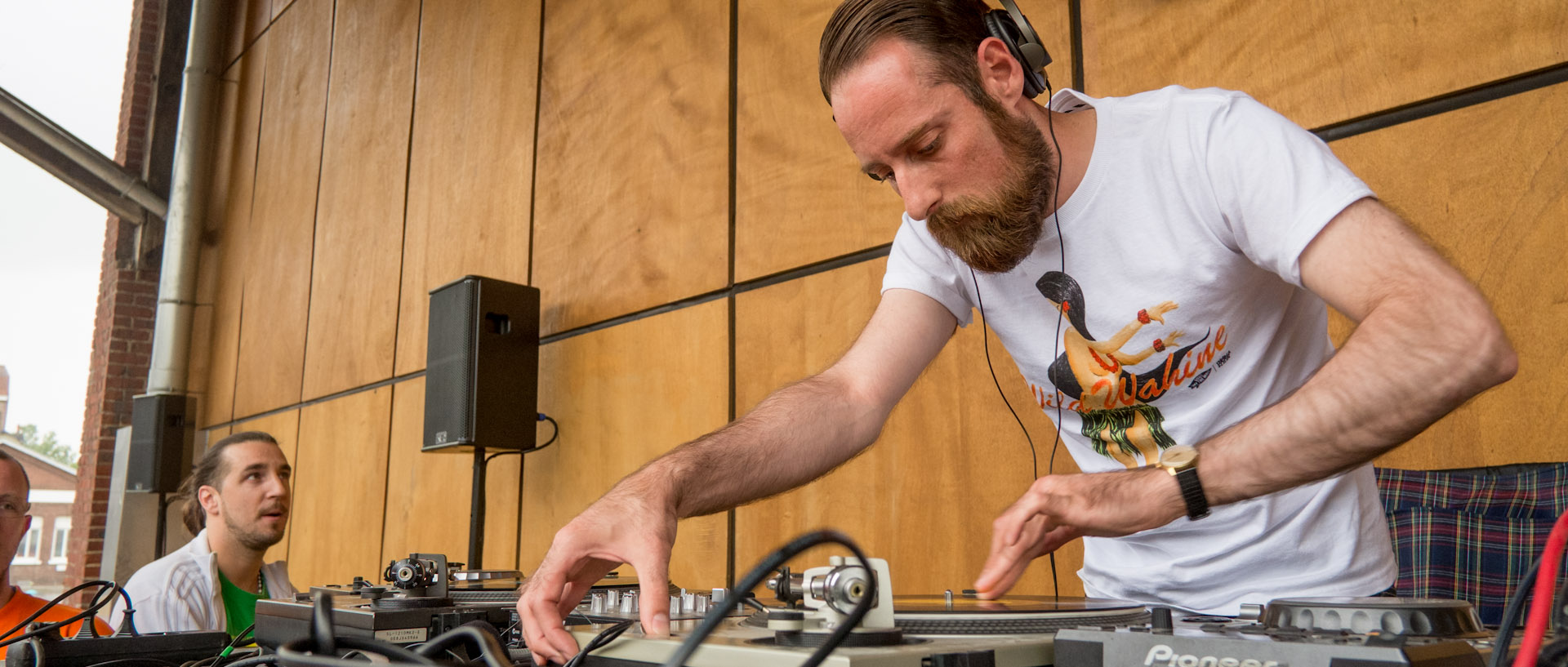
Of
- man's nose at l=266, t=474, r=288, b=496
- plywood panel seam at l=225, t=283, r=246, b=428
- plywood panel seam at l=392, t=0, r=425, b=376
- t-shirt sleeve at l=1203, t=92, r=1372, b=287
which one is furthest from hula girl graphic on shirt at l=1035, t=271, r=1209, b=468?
plywood panel seam at l=225, t=283, r=246, b=428

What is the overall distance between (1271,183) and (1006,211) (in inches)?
10.6

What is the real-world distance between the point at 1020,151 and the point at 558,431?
2.47m

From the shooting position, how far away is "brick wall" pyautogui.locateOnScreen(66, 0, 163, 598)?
6402mm

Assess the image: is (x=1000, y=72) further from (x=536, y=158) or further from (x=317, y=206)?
(x=317, y=206)

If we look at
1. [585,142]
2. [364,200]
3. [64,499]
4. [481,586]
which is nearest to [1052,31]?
[481,586]

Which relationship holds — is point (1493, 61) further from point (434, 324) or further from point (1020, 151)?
point (434, 324)

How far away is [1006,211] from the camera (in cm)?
112

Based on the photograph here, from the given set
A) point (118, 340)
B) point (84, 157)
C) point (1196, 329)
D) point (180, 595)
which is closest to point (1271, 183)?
point (1196, 329)

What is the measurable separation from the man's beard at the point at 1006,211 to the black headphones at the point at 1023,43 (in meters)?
0.10

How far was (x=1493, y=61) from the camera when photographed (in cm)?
148

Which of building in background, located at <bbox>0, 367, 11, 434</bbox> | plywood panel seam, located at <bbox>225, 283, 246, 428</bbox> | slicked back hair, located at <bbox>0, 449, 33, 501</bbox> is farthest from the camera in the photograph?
building in background, located at <bbox>0, 367, 11, 434</bbox>

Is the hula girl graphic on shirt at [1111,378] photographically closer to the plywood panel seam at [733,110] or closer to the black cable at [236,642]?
the black cable at [236,642]

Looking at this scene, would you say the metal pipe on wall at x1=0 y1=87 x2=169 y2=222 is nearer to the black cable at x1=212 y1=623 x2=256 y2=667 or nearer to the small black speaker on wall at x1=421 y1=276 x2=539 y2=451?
the small black speaker on wall at x1=421 y1=276 x2=539 y2=451

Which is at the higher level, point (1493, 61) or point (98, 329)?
point (98, 329)
